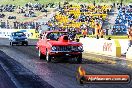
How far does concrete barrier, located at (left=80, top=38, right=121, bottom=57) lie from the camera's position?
92.7 ft

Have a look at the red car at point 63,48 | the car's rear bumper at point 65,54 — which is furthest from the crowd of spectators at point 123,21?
the car's rear bumper at point 65,54

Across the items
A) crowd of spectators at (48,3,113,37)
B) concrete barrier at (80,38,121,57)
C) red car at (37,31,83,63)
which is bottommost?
concrete barrier at (80,38,121,57)

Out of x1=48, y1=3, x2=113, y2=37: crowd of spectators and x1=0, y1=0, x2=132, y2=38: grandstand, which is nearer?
x1=0, y1=0, x2=132, y2=38: grandstand

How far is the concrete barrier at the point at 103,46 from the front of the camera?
28266mm

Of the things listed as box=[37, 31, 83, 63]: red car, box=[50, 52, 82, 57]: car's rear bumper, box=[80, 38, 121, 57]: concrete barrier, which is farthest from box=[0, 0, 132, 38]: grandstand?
box=[50, 52, 82, 57]: car's rear bumper

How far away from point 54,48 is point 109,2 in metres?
62.3

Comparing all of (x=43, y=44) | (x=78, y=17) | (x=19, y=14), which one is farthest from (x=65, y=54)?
(x=19, y=14)

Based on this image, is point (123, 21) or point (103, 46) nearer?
point (103, 46)

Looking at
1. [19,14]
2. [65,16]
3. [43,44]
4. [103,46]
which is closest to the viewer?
[43,44]

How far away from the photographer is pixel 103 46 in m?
30.6

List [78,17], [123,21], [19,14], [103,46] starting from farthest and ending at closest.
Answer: [19,14] → [78,17] → [123,21] → [103,46]

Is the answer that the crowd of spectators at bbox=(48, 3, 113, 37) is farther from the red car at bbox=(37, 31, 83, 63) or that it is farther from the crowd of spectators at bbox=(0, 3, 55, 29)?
the red car at bbox=(37, 31, 83, 63)

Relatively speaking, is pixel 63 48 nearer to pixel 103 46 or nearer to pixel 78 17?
pixel 103 46

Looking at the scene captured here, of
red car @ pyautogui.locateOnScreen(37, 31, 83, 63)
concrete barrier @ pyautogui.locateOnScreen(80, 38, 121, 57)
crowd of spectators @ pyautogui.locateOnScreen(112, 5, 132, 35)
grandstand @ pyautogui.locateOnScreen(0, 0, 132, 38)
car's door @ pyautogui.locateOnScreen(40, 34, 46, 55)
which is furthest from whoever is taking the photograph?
grandstand @ pyautogui.locateOnScreen(0, 0, 132, 38)
